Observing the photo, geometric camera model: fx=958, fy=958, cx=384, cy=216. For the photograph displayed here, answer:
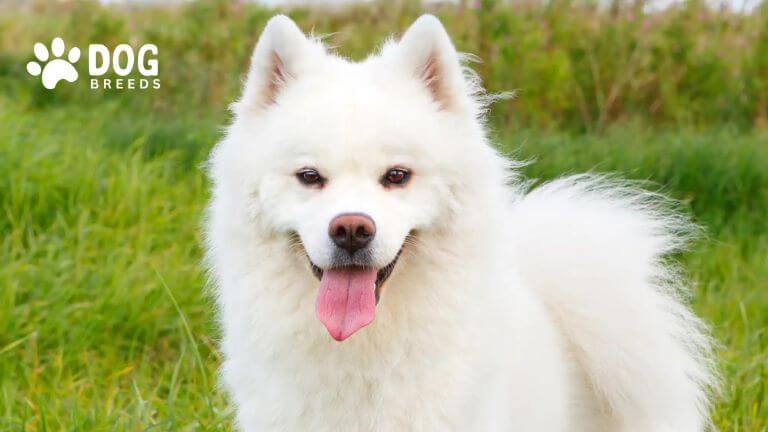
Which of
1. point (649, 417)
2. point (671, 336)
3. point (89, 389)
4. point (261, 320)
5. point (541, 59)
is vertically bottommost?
point (89, 389)

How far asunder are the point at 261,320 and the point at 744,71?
701cm

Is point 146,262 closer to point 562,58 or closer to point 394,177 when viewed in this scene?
point 394,177

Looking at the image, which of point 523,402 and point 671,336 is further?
point 671,336

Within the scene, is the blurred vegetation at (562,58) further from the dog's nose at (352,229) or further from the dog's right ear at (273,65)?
the dog's nose at (352,229)

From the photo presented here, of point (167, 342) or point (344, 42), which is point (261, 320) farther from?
point (344, 42)

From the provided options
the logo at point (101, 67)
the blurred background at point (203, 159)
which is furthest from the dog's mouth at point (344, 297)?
the logo at point (101, 67)

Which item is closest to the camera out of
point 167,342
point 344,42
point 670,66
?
point 167,342

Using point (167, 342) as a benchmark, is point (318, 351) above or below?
above

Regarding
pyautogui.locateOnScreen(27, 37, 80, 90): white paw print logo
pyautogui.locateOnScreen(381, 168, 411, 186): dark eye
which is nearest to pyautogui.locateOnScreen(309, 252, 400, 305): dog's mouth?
pyautogui.locateOnScreen(381, 168, 411, 186): dark eye

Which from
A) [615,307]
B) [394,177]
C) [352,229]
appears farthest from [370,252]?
[615,307]

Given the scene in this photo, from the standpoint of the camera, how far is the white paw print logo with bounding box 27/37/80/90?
910 cm

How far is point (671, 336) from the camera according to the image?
3420 mm

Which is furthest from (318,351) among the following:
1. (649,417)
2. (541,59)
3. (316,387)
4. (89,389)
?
(541,59)

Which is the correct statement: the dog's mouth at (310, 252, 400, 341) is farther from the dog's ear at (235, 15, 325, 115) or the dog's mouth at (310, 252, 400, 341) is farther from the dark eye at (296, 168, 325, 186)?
the dog's ear at (235, 15, 325, 115)
